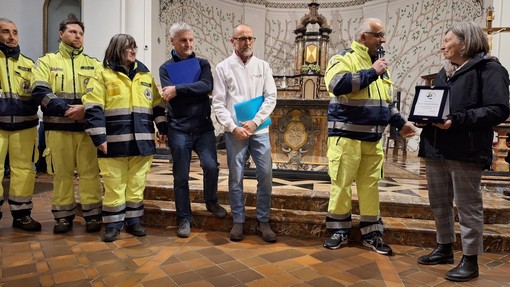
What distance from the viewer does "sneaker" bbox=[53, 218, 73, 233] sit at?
2.86 meters

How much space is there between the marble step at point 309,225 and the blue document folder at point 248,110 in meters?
0.81

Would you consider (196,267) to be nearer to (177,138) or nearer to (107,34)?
(177,138)

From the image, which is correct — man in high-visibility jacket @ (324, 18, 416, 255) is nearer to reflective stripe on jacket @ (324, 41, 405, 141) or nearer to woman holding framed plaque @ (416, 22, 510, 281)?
reflective stripe on jacket @ (324, 41, 405, 141)

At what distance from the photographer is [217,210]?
308 cm

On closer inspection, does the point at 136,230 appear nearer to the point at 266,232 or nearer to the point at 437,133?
the point at 266,232

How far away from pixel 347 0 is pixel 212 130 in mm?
8073

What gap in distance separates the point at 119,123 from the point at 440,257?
235 cm

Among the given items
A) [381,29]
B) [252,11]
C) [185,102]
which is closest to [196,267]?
[185,102]

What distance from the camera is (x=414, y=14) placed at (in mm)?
8539

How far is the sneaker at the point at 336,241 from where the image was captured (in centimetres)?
268

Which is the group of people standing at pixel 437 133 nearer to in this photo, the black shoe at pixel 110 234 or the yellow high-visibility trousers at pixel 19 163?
the black shoe at pixel 110 234

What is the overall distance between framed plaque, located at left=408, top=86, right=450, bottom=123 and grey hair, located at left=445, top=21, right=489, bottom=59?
9.9 inches

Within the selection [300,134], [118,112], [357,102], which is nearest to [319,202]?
[357,102]

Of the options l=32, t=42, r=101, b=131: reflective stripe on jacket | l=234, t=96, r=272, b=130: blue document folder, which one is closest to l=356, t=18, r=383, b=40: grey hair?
l=234, t=96, r=272, b=130: blue document folder
